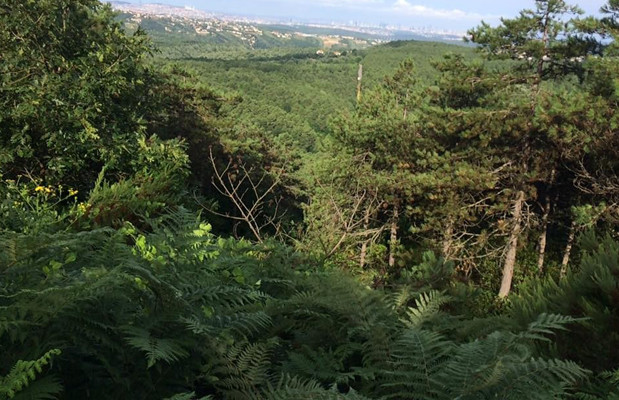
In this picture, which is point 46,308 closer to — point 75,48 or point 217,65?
point 75,48

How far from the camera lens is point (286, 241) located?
29.2 ft

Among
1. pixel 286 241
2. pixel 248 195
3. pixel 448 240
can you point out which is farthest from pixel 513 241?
pixel 248 195

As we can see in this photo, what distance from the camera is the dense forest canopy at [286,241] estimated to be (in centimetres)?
159

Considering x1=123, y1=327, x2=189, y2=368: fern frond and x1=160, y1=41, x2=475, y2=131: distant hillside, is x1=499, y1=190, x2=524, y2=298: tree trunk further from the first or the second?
x1=160, y1=41, x2=475, y2=131: distant hillside

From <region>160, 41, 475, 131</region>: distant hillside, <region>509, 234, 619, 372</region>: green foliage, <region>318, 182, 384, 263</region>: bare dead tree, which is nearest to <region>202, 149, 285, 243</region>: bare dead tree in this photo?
<region>318, 182, 384, 263</region>: bare dead tree

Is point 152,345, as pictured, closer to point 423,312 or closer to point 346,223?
point 423,312

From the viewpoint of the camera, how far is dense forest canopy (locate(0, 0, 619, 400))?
1.59m

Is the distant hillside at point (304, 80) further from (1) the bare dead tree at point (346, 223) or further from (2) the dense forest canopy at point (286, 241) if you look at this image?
A: (1) the bare dead tree at point (346, 223)

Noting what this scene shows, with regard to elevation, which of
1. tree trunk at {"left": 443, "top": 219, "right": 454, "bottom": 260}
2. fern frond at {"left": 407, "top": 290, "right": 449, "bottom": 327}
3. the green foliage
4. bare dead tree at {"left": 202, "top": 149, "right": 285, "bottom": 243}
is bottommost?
tree trunk at {"left": 443, "top": 219, "right": 454, "bottom": 260}

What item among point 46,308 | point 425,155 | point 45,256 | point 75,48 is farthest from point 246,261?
point 425,155

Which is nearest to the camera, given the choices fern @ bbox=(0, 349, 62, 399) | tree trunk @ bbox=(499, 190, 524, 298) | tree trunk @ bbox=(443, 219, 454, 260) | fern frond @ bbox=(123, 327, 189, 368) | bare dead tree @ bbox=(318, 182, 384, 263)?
fern @ bbox=(0, 349, 62, 399)

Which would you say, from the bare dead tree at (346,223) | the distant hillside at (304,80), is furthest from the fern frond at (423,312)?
the distant hillside at (304,80)

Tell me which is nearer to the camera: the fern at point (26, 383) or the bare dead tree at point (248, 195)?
the fern at point (26, 383)

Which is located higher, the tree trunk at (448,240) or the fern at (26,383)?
the fern at (26,383)
